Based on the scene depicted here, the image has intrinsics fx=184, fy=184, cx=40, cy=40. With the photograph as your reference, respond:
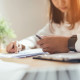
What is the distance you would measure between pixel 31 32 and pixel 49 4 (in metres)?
0.90

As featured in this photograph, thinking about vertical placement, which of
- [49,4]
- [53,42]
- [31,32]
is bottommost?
[31,32]

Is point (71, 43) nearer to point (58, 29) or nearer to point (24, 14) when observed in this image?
point (58, 29)

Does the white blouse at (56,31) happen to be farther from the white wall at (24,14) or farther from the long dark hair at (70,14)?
the white wall at (24,14)

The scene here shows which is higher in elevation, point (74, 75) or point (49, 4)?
point (49, 4)

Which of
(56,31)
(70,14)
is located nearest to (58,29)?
(56,31)

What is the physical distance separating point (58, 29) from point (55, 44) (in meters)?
0.79

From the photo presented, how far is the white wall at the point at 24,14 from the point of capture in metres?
2.28

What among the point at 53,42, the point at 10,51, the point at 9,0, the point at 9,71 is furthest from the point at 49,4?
the point at 9,71

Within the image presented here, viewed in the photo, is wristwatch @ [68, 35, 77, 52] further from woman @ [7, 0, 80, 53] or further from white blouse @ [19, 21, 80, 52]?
white blouse @ [19, 21, 80, 52]

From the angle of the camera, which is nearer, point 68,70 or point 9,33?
point 68,70

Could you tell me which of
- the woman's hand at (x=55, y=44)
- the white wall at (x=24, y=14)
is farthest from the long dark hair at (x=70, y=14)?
the white wall at (x=24, y=14)

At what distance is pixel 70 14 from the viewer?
4.21 ft

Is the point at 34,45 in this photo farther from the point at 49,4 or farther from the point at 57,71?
the point at 57,71

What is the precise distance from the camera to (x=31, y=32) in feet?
7.72
